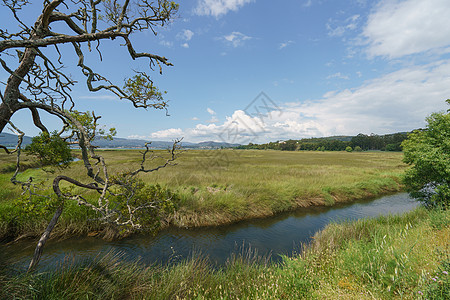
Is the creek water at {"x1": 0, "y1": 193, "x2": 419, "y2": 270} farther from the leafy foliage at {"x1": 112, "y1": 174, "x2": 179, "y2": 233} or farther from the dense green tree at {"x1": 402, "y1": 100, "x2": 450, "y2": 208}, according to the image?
the dense green tree at {"x1": 402, "y1": 100, "x2": 450, "y2": 208}

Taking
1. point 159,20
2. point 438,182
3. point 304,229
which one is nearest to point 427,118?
point 438,182

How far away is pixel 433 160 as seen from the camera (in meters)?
10.5

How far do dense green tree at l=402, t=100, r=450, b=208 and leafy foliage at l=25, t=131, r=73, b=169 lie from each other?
16.7 meters

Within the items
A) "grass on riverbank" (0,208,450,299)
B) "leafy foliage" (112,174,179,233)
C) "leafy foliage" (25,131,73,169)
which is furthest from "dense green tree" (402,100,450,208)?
"leafy foliage" (25,131,73,169)

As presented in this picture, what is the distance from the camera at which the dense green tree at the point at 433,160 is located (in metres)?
10.4

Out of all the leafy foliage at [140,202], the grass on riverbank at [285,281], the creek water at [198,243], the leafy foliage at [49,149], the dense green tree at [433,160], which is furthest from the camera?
the dense green tree at [433,160]

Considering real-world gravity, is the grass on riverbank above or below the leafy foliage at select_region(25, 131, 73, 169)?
below

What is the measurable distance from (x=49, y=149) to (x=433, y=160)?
17529 mm

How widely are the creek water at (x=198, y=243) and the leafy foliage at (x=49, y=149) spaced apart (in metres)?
4.17

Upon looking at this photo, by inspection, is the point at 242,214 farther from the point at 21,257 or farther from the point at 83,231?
the point at 21,257

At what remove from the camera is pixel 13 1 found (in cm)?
359

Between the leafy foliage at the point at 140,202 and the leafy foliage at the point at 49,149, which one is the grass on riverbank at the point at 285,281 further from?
the leafy foliage at the point at 49,149

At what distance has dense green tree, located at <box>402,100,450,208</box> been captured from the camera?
1044cm

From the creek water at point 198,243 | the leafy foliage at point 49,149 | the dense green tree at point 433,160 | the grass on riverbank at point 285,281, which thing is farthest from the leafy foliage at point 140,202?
the dense green tree at point 433,160
